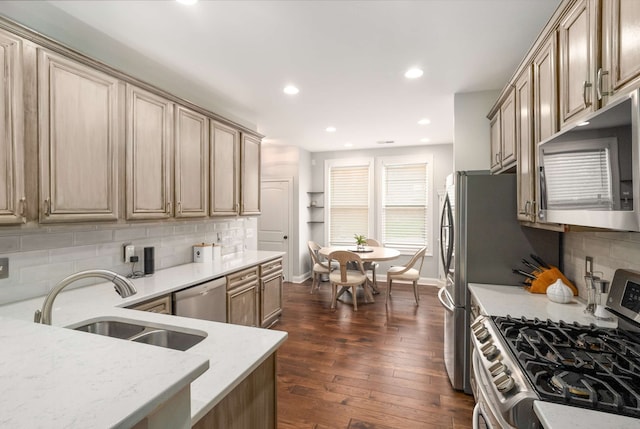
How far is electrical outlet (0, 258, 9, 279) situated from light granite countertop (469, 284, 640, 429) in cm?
A: 272

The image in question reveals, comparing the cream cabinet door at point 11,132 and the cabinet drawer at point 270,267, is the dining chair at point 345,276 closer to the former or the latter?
the cabinet drawer at point 270,267

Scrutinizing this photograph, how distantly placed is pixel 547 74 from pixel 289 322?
3579 mm

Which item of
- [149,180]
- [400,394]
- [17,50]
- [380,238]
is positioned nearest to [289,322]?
[400,394]

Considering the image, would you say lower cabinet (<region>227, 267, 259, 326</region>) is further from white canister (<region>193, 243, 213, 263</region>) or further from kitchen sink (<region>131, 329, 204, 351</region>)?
kitchen sink (<region>131, 329, 204, 351</region>)

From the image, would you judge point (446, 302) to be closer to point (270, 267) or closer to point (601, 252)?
point (601, 252)

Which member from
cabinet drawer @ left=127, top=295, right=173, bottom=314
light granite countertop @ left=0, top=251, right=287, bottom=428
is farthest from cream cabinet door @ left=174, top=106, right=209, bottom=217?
light granite countertop @ left=0, top=251, right=287, bottom=428

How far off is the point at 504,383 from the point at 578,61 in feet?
4.82

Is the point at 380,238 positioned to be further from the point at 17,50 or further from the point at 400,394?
the point at 17,50

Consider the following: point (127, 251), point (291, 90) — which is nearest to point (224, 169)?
point (291, 90)

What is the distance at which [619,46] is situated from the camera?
112cm

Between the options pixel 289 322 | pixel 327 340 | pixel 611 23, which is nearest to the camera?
pixel 611 23

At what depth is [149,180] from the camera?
2.43m

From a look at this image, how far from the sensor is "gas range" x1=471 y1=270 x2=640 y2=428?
0.95 m

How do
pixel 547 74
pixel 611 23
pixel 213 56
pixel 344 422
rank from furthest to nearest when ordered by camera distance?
pixel 213 56 < pixel 344 422 < pixel 547 74 < pixel 611 23
